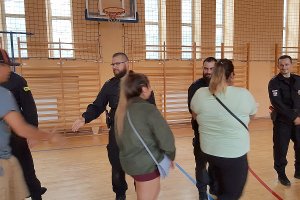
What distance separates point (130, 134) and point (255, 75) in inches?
307

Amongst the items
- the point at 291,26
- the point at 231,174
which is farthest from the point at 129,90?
the point at 291,26

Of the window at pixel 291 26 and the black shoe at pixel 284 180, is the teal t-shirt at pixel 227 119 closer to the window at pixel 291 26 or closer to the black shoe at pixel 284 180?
the black shoe at pixel 284 180

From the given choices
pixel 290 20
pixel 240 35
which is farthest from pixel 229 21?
pixel 290 20

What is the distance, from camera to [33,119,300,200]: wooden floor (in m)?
3.51

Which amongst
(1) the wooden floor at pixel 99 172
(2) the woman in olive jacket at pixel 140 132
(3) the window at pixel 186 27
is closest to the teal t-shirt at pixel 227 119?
(2) the woman in olive jacket at pixel 140 132

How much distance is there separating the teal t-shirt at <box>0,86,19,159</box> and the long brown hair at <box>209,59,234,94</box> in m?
1.35

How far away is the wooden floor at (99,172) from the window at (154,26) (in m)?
2.69

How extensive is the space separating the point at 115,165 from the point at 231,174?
1.44m

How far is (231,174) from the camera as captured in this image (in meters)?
2.04

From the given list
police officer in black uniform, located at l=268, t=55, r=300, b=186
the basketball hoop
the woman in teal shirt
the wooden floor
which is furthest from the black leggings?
the basketball hoop

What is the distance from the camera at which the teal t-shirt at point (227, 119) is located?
1958 mm

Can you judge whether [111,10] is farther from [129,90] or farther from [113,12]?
[129,90]

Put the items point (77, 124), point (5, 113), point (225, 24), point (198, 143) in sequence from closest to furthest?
point (5, 113)
point (77, 124)
point (198, 143)
point (225, 24)

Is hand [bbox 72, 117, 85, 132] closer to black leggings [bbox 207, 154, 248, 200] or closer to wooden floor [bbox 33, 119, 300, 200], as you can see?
wooden floor [bbox 33, 119, 300, 200]
